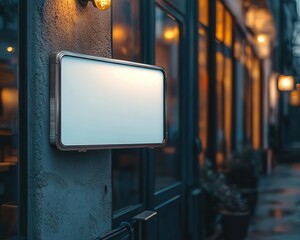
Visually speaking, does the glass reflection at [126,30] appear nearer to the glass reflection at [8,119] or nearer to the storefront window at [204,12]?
the glass reflection at [8,119]

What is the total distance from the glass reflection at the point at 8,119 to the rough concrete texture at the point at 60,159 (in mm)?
91

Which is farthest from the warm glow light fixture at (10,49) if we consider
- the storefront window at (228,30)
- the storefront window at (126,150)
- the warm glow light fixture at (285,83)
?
the warm glow light fixture at (285,83)

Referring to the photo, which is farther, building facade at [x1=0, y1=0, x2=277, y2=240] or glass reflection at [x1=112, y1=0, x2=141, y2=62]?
glass reflection at [x1=112, y1=0, x2=141, y2=62]

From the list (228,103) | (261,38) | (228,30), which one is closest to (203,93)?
(228,103)

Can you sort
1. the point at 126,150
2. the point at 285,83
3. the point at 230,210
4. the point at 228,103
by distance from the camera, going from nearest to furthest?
the point at 126,150 < the point at 230,210 < the point at 228,103 < the point at 285,83

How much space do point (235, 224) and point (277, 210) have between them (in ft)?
12.5

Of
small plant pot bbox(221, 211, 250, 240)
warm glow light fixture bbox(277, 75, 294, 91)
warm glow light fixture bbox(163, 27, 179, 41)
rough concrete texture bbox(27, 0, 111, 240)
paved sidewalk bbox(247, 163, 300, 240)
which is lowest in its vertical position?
paved sidewalk bbox(247, 163, 300, 240)

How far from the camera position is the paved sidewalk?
9395mm

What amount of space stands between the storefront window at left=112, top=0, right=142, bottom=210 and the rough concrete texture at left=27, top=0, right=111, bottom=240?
1.67ft

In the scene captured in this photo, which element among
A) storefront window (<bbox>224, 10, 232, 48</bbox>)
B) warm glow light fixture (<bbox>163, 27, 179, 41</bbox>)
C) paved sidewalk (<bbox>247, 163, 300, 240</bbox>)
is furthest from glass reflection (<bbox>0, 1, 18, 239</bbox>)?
storefront window (<bbox>224, 10, 232, 48</bbox>)

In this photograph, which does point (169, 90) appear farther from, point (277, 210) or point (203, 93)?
point (277, 210)

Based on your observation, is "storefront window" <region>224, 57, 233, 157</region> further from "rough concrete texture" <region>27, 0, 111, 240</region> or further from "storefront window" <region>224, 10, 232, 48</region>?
"rough concrete texture" <region>27, 0, 111, 240</region>

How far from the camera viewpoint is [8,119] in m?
3.56

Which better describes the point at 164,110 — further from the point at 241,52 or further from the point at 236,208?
the point at 241,52
